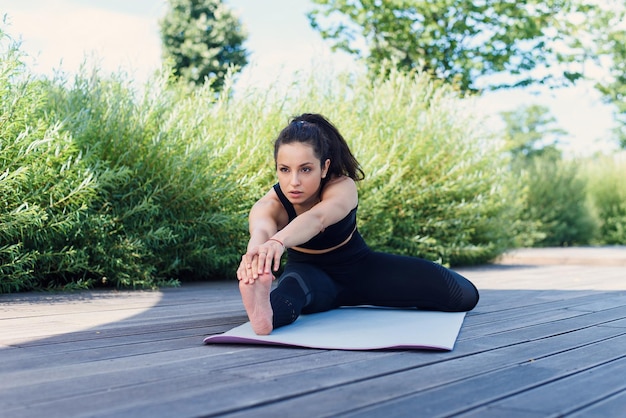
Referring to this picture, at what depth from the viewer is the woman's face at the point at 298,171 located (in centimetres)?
283

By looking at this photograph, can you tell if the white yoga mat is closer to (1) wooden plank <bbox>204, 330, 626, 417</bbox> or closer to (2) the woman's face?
(1) wooden plank <bbox>204, 330, 626, 417</bbox>

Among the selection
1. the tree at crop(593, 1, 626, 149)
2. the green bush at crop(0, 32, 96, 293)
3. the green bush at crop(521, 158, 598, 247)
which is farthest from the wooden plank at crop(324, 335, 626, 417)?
the tree at crop(593, 1, 626, 149)

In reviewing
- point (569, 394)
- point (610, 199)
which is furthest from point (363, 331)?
point (610, 199)

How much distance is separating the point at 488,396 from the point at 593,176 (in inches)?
507

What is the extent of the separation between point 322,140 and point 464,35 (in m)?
10.8

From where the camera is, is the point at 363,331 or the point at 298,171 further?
the point at 298,171

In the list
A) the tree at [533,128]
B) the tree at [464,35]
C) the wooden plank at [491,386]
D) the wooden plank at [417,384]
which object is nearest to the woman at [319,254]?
the wooden plank at [417,384]

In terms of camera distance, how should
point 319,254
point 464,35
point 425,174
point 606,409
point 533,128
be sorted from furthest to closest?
1. point 533,128
2. point 464,35
3. point 425,174
4. point 319,254
5. point 606,409

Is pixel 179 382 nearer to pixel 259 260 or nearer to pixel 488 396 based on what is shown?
pixel 259 260

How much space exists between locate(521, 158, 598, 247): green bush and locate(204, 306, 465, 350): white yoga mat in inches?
340

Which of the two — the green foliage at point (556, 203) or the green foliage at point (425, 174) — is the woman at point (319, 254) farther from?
the green foliage at point (556, 203)

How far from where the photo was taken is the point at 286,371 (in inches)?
76.9

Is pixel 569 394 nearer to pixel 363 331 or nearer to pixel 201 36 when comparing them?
pixel 363 331

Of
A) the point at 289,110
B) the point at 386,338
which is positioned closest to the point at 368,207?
the point at 289,110
